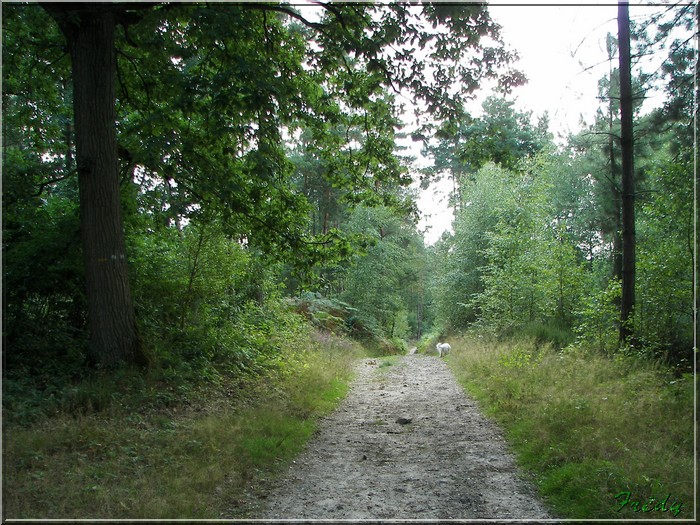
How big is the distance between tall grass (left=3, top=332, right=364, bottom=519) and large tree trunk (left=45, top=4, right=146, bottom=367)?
1607mm

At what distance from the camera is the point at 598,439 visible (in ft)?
18.5

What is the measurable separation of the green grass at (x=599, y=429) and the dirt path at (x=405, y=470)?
0.40 meters

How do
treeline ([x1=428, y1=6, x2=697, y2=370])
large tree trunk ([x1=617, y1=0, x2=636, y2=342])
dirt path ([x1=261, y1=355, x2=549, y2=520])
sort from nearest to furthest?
dirt path ([x1=261, y1=355, x2=549, y2=520]), treeline ([x1=428, y1=6, x2=697, y2=370]), large tree trunk ([x1=617, y1=0, x2=636, y2=342])

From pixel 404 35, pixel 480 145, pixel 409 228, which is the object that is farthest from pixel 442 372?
pixel 409 228

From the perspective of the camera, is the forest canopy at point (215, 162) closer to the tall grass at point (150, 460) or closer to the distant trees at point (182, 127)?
the distant trees at point (182, 127)

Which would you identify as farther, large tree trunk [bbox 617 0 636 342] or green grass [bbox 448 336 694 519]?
large tree trunk [bbox 617 0 636 342]

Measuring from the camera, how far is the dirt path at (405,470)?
464 cm

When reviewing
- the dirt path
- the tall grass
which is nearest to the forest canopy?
the tall grass

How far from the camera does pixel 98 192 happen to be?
7.20m

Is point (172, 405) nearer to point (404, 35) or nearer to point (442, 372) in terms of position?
point (404, 35)

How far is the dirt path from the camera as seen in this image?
4.64 metres
